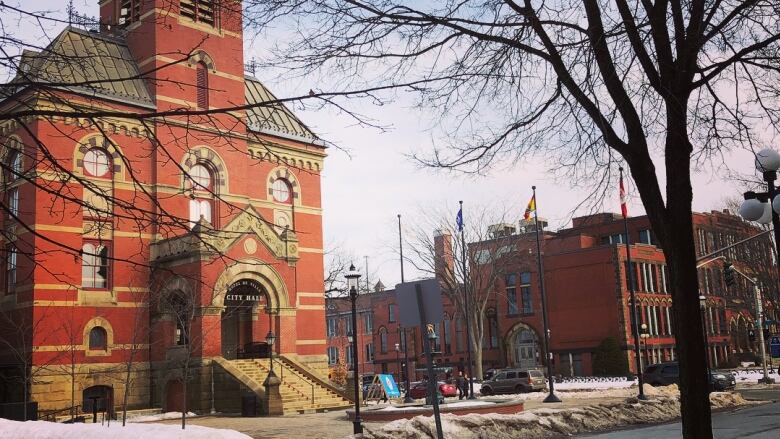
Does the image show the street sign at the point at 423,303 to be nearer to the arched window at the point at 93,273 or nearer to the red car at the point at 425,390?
the arched window at the point at 93,273

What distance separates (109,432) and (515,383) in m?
36.5

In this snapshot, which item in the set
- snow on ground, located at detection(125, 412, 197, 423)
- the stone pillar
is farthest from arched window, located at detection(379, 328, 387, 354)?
the stone pillar

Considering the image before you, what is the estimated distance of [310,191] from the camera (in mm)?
42062

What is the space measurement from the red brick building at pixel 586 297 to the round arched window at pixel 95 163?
28.1m

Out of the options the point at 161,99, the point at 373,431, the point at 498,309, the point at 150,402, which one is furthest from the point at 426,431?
the point at 498,309

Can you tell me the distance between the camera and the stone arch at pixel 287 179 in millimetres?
40250

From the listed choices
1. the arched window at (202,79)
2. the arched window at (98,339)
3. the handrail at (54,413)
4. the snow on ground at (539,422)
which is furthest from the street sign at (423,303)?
the arched window at (202,79)

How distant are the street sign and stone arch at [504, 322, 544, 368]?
59.4 metres

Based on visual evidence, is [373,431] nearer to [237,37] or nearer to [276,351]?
[276,351]

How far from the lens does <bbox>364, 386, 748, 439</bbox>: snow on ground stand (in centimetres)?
1806

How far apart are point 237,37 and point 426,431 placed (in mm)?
27730

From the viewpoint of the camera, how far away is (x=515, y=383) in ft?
147

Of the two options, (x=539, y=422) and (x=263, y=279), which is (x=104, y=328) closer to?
(x=263, y=279)

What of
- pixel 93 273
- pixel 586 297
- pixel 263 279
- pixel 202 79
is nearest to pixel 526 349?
pixel 586 297
